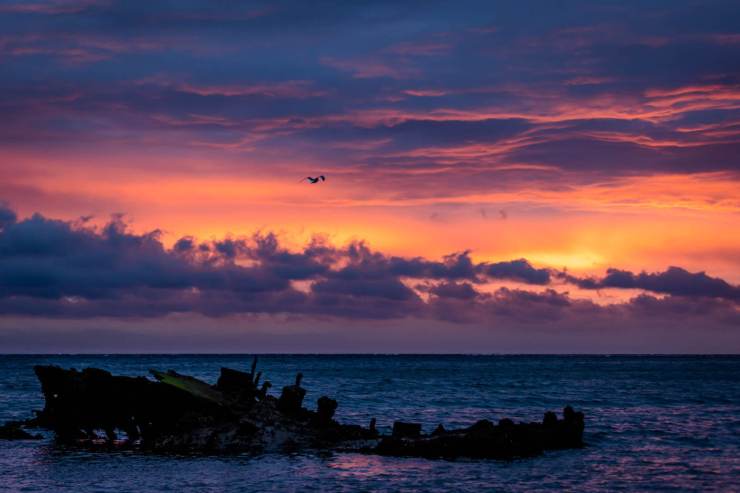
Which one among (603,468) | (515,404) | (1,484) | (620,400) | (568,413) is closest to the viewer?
(1,484)

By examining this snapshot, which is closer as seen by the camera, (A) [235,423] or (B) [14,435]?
(A) [235,423]

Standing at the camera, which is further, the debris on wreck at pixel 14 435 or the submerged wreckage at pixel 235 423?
the debris on wreck at pixel 14 435

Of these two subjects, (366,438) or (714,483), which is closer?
(714,483)

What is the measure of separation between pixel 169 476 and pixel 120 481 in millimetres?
1787

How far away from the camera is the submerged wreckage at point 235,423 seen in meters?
37.9

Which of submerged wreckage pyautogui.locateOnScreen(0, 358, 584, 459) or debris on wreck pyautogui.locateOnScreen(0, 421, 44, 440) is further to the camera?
debris on wreck pyautogui.locateOnScreen(0, 421, 44, 440)

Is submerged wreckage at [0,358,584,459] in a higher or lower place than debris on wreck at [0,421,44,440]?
higher

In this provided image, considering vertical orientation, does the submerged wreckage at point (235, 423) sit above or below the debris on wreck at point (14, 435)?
above

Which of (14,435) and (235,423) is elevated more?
(235,423)

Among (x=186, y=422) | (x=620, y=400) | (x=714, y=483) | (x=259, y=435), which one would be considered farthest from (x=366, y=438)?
(x=620, y=400)

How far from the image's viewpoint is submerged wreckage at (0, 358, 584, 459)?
3791cm

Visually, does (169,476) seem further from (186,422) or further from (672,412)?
(672,412)

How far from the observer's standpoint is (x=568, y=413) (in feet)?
138

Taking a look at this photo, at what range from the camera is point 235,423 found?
38875 millimetres
